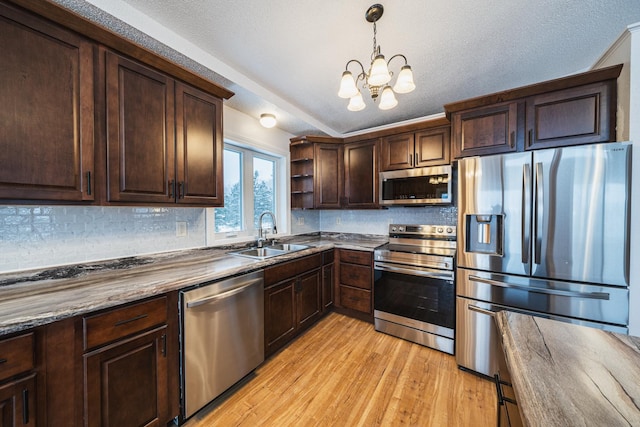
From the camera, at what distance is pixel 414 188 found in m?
2.65

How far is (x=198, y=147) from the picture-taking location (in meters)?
1.82

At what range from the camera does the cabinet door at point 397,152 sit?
8.91ft

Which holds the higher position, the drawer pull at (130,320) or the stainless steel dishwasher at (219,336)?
the drawer pull at (130,320)

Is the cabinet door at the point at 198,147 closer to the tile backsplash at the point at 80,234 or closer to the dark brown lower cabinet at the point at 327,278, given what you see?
the tile backsplash at the point at 80,234

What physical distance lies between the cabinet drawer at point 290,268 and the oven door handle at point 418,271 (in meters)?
0.66

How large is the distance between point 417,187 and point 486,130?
82 cm

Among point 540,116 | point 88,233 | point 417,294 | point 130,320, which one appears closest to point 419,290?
point 417,294

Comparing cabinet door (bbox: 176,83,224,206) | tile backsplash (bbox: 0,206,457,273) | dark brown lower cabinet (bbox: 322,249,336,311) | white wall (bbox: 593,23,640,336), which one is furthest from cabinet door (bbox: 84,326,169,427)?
white wall (bbox: 593,23,640,336)

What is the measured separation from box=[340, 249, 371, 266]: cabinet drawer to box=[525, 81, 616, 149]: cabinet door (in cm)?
171

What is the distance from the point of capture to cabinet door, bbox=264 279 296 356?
6.55 ft

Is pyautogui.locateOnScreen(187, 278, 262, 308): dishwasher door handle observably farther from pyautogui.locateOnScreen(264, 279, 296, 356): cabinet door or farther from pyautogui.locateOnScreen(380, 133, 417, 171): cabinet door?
pyautogui.locateOnScreen(380, 133, 417, 171): cabinet door

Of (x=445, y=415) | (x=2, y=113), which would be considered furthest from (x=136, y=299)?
(x=445, y=415)

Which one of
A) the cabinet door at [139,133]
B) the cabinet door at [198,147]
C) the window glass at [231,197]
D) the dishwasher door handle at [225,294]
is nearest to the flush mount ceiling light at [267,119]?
the window glass at [231,197]

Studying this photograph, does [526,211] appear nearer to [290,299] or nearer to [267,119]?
[290,299]
